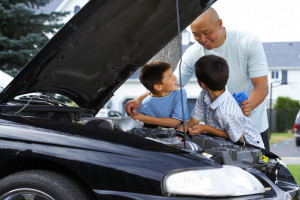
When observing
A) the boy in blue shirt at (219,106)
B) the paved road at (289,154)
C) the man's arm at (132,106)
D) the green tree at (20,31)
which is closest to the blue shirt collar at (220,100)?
the boy in blue shirt at (219,106)

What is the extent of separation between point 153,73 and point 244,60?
81 centimetres

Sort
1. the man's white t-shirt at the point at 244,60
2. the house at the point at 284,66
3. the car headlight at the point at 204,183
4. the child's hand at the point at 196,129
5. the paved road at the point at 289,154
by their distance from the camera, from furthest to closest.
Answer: the house at the point at 284,66 < the paved road at the point at 289,154 < the man's white t-shirt at the point at 244,60 < the child's hand at the point at 196,129 < the car headlight at the point at 204,183

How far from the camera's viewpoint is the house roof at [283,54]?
51.8 m

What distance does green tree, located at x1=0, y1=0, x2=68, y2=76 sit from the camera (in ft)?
42.4

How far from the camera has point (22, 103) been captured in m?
3.12

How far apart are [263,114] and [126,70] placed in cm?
130

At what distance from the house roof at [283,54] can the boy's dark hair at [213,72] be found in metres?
49.8

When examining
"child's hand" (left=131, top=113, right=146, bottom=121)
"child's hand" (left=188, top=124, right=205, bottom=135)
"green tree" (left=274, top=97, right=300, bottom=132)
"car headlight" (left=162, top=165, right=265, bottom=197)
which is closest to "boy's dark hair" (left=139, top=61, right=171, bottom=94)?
"child's hand" (left=131, top=113, right=146, bottom=121)

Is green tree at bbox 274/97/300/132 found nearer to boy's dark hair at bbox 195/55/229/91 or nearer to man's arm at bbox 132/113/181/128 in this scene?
man's arm at bbox 132/113/181/128

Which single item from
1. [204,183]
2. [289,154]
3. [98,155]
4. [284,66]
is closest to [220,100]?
[204,183]

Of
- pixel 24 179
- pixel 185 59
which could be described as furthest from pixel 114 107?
pixel 24 179

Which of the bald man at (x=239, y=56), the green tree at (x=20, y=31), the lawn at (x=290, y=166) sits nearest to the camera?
the bald man at (x=239, y=56)

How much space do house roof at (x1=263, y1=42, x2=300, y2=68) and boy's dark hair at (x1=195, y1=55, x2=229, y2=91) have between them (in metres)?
49.8

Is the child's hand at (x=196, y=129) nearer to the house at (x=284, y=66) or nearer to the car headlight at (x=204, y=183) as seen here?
the car headlight at (x=204, y=183)
